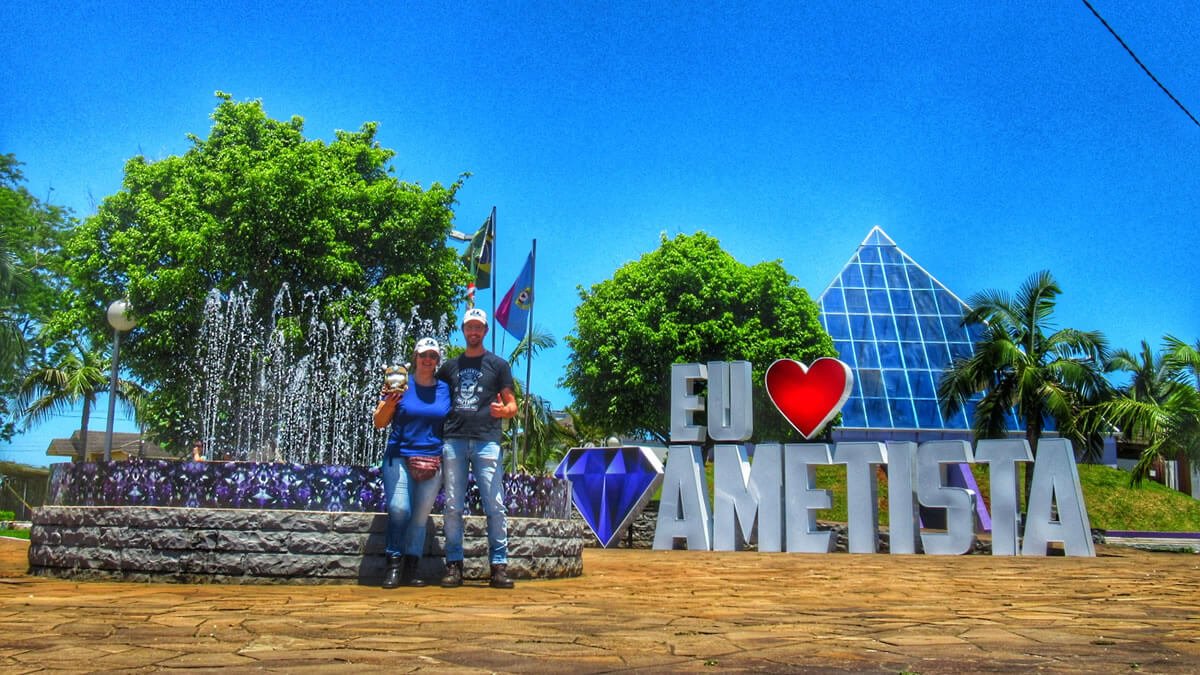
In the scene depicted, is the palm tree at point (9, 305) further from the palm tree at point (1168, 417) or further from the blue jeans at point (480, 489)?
the palm tree at point (1168, 417)

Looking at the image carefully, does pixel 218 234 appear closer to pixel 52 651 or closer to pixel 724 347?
pixel 724 347

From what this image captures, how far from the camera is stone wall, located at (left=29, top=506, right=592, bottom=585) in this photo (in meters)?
6.86

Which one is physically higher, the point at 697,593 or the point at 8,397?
the point at 8,397

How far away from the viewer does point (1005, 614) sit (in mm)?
5816


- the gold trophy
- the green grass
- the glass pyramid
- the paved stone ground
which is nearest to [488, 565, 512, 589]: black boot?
the paved stone ground

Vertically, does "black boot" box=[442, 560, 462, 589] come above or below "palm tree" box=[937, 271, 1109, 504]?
below

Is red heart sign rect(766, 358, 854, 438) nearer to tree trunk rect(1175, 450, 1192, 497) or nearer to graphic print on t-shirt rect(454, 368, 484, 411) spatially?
graphic print on t-shirt rect(454, 368, 484, 411)

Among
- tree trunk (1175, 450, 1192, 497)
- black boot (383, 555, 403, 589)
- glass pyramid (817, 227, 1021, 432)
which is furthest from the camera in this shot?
glass pyramid (817, 227, 1021, 432)

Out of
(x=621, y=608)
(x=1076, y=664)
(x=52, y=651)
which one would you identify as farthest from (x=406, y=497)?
(x=1076, y=664)

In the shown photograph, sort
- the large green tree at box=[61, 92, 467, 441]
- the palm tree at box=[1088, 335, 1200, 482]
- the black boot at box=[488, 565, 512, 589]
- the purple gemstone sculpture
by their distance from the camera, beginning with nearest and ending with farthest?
1. the black boot at box=[488, 565, 512, 589]
2. the purple gemstone sculpture
3. the palm tree at box=[1088, 335, 1200, 482]
4. the large green tree at box=[61, 92, 467, 441]

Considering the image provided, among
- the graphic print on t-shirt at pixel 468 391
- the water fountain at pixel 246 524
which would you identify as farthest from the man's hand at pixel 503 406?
the water fountain at pixel 246 524

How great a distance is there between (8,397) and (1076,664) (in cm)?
3677

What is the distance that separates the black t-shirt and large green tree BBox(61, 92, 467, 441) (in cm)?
1632

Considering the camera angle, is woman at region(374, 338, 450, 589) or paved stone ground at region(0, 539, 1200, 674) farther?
woman at region(374, 338, 450, 589)
